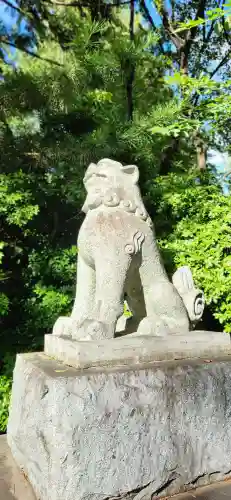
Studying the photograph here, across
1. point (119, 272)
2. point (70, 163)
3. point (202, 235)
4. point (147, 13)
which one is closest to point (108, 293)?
point (119, 272)

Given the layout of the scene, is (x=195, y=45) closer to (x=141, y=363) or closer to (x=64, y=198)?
(x=64, y=198)

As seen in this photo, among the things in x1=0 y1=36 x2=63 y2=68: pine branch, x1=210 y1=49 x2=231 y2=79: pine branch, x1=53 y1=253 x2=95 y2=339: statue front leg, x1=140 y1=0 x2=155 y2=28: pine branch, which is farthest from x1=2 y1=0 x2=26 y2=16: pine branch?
x1=53 y1=253 x2=95 y2=339: statue front leg

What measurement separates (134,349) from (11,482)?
0.88 m

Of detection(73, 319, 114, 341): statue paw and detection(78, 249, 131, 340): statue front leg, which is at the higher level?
detection(78, 249, 131, 340): statue front leg

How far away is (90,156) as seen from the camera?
455 cm

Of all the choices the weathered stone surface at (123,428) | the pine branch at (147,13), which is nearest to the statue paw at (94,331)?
the weathered stone surface at (123,428)

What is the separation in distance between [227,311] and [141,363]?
191cm

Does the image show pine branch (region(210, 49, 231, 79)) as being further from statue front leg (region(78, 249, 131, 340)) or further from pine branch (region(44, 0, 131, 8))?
statue front leg (region(78, 249, 131, 340))

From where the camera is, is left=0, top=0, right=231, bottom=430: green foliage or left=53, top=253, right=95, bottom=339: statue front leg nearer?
left=53, top=253, right=95, bottom=339: statue front leg

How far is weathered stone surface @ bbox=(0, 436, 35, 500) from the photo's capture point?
192 cm

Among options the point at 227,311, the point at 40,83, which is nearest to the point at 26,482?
the point at 227,311

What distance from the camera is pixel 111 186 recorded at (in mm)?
2436

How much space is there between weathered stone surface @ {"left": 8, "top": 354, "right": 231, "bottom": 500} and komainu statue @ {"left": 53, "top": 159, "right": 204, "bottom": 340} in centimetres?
29

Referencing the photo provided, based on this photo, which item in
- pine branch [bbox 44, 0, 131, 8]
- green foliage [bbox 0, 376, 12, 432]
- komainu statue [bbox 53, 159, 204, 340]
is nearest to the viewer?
komainu statue [bbox 53, 159, 204, 340]
